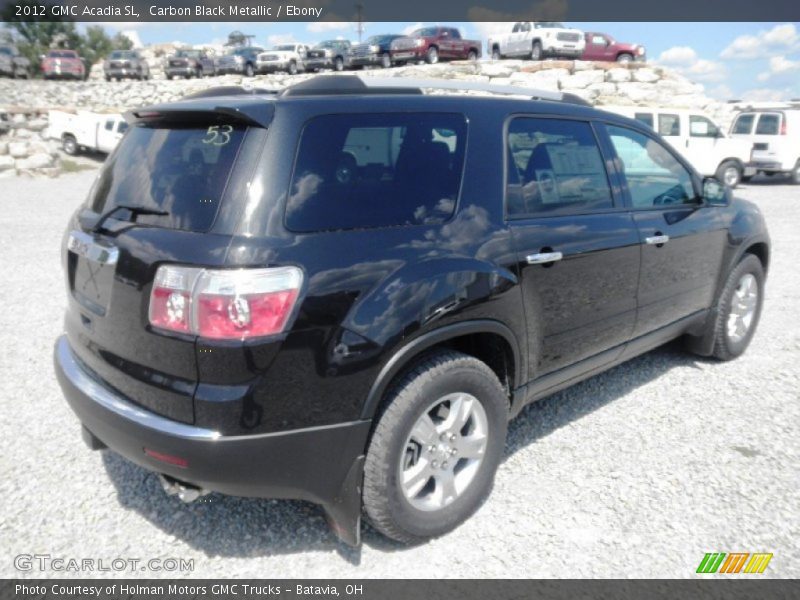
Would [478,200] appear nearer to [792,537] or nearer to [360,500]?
[360,500]

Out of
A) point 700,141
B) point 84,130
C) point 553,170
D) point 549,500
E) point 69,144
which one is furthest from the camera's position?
point 69,144

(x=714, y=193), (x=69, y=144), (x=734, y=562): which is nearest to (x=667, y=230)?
(x=714, y=193)

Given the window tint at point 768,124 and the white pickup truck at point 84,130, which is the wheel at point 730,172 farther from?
the white pickup truck at point 84,130

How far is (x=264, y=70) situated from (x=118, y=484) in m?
32.5

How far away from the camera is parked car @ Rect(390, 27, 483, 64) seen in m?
27.6

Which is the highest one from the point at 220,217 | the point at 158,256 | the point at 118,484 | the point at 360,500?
the point at 220,217

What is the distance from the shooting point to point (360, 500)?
254 cm

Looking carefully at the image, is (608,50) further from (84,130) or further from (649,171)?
(649,171)

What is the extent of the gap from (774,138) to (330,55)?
20101 millimetres

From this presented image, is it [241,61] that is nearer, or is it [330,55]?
[330,55]

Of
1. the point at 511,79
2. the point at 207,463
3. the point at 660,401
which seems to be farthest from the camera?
the point at 511,79

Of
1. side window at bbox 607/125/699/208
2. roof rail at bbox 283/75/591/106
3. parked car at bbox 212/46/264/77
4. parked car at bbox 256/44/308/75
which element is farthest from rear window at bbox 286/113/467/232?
parked car at bbox 212/46/264/77

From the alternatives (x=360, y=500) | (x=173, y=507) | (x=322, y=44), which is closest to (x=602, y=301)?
(x=360, y=500)

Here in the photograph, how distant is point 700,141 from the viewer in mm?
16406
